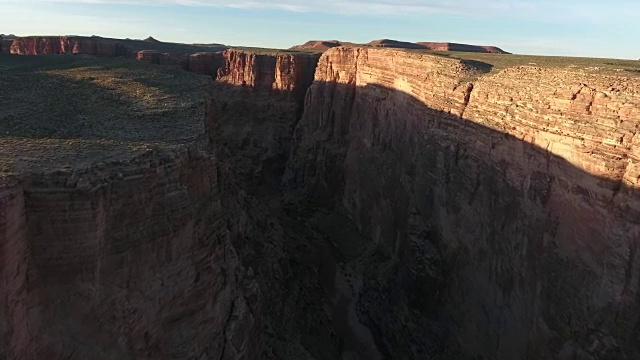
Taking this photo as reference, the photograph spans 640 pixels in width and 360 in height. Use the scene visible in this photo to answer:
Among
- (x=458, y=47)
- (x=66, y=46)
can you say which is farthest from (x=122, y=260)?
(x=458, y=47)

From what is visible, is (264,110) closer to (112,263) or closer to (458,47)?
(112,263)

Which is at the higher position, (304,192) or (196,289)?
(196,289)

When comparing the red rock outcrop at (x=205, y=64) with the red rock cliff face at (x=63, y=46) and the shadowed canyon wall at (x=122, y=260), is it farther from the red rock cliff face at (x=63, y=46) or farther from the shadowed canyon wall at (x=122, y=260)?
the shadowed canyon wall at (x=122, y=260)

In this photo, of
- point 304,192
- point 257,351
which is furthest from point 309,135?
point 257,351

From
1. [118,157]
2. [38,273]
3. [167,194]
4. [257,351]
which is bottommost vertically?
[257,351]

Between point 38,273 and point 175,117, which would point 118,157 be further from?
point 175,117
